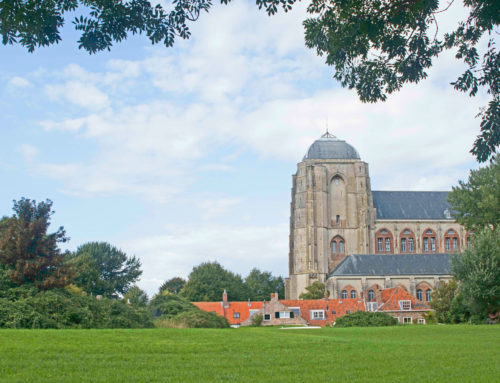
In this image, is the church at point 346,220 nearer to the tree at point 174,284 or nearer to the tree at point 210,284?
the tree at point 210,284

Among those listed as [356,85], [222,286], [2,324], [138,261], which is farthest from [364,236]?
[356,85]

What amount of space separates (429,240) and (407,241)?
3553mm

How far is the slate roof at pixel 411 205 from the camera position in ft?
319

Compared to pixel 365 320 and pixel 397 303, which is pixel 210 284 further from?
pixel 365 320

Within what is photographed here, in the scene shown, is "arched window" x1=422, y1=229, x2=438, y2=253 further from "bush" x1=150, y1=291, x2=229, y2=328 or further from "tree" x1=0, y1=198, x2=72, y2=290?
"tree" x1=0, y1=198, x2=72, y2=290

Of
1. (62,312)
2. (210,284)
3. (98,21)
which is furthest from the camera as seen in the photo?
(210,284)

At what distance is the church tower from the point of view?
3565 inches

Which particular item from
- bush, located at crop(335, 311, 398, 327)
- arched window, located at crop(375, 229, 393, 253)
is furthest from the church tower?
bush, located at crop(335, 311, 398, 327)

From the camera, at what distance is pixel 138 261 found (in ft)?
280

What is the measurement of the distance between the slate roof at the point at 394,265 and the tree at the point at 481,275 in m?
38.4

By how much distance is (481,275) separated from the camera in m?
40.0


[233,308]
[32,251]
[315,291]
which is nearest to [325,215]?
[315,291]

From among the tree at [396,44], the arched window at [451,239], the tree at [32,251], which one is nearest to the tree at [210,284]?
the arched window at [451,239]

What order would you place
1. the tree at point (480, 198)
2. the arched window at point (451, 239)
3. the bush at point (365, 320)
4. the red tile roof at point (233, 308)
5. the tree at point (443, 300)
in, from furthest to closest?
the arched window at point (451, 239), the red tile roof at point (233, 308), the tree at point (480, 198), the tree at point (443, 300), the bush at point (365, 320)
